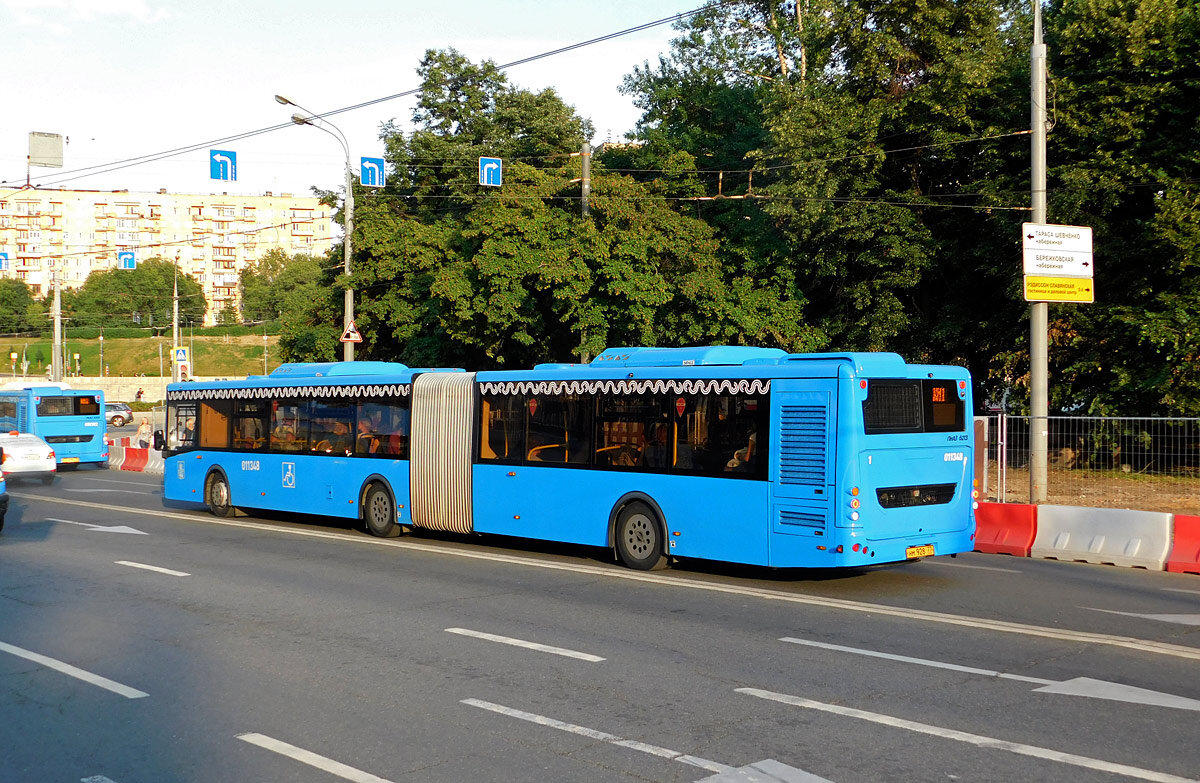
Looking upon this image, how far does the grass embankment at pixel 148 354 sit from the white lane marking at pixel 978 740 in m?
105

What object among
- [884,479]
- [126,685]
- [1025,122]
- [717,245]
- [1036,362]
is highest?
[1025,122]

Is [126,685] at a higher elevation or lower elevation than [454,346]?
lower

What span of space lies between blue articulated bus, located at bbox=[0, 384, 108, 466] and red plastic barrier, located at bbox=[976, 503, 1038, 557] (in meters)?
28.0

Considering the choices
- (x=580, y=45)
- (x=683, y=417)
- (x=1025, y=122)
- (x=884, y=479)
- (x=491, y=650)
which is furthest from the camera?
(x=1025, y=122)

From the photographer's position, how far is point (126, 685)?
802cm

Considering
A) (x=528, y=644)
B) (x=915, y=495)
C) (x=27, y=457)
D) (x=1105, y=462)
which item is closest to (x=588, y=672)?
(x=528, y=644)

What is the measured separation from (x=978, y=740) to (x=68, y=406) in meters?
34.2

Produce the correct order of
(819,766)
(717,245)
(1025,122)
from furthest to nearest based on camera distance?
(717,245) < (1025,122) < (819,766)

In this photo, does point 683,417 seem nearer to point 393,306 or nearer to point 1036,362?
point 1036,362

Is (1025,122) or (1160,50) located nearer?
(1160,50)

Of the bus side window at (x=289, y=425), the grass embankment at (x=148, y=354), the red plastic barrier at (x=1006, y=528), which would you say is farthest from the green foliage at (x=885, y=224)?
the grass embankment at (x=148, y=354)

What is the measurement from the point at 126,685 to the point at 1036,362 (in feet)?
49.9

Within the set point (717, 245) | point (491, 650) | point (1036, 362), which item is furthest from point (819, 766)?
point (717, 245)

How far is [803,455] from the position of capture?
12.2 meters
